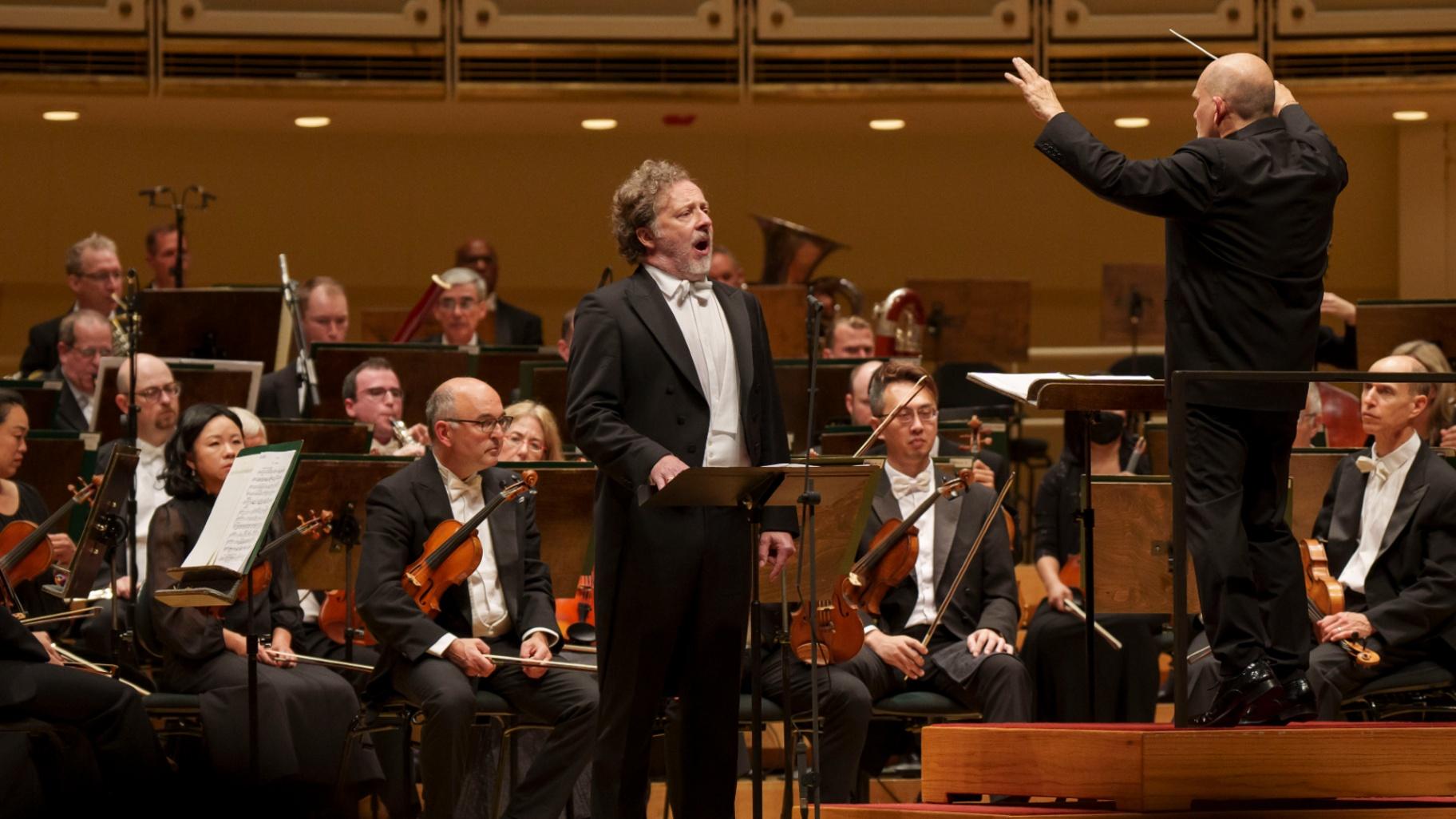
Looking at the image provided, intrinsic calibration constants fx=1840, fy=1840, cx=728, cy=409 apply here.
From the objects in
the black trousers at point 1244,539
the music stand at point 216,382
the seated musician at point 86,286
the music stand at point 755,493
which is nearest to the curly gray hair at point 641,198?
the music stand at point 755,493

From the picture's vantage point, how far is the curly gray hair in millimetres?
3465

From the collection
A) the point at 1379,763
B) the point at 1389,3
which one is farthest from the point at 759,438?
the point at 1389,3

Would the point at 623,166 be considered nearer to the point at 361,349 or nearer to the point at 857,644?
the point at 361,349

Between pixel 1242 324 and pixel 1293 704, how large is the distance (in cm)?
69

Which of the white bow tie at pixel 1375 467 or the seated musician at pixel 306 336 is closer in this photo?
→ the white bow tie at pixel 1375 467

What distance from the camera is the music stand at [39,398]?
18.9ft

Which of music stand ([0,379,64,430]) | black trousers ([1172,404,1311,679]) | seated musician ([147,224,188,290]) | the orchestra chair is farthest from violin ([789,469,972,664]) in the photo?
seated musician ([147,224,188,290])

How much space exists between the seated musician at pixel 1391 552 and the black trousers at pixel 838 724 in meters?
1.09

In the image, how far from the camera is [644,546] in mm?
3354

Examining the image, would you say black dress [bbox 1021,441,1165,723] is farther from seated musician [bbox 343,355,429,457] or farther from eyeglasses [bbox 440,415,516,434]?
seated musician [bbox 343,355,429,457]

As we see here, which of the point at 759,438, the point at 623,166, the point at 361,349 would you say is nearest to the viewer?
the point at 759,438

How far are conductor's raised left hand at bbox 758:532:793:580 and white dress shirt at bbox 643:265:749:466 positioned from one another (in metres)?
0.15

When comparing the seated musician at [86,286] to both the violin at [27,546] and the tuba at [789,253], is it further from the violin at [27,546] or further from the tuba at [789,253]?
the tuba at [789,253]

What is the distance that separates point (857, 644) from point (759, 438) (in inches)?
44.2
